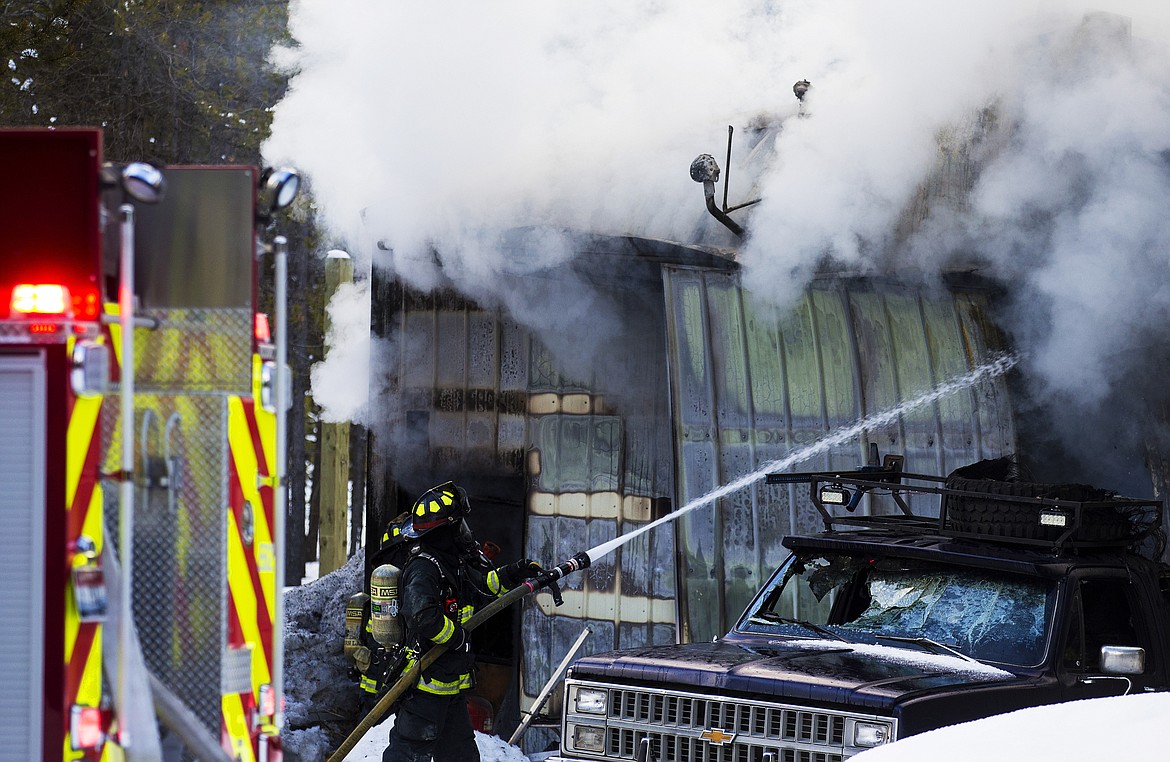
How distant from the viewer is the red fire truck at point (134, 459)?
3609 mm

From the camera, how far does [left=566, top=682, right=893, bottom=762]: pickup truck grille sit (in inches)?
206

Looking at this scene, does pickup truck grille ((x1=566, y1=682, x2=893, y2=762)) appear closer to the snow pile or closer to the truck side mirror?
the truck side mirror

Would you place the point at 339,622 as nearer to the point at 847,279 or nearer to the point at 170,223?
the point at 847,279

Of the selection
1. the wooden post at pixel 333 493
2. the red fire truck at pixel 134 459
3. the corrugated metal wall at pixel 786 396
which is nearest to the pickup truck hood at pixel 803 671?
the red fire truck at pixel 134 459

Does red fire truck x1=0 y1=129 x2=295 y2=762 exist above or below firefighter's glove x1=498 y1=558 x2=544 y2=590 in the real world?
above

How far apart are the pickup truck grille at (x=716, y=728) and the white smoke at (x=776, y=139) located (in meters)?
3.90

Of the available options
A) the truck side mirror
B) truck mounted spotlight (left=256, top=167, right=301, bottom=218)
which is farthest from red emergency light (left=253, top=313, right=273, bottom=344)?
the truck side mirror

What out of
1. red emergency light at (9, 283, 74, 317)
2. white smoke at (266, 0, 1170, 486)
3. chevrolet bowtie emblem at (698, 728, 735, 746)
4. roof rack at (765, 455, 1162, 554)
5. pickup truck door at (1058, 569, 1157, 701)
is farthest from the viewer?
white smoke at (266, 0, 1170, 486)

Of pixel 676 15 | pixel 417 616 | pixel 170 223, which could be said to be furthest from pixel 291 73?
pixel 170 223

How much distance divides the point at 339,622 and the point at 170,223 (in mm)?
6044

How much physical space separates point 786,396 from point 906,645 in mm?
3241

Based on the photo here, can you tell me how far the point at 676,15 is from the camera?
35.9ft

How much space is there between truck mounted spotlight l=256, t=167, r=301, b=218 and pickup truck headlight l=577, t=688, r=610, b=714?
101 inches

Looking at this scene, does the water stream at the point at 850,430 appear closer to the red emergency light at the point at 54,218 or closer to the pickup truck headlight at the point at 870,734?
the pickup truck headlight at the point at 870,734
